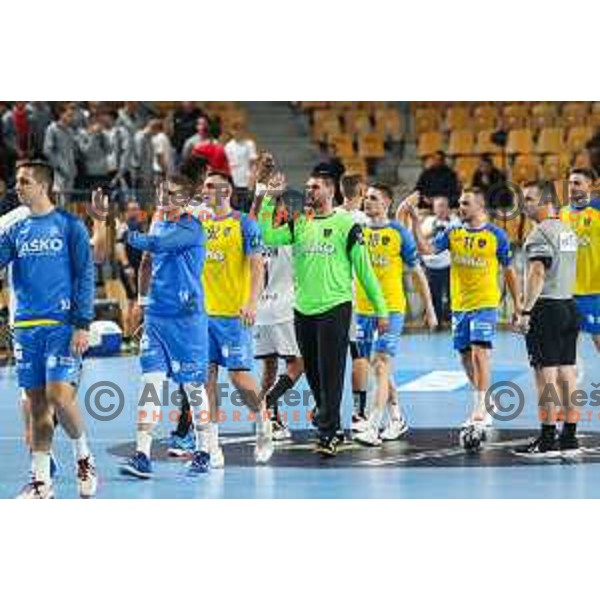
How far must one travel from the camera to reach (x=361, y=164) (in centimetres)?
2603

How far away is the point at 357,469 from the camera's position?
41.8ft

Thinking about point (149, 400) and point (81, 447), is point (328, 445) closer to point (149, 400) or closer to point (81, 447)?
point (149, 400)

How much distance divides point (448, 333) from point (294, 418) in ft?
26.1

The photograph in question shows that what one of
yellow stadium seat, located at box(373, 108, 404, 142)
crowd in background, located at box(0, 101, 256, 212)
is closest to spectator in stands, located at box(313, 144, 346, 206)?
yellow stadium seat, located at box(373, 108, 404, 142)

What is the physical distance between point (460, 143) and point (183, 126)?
3.82 meters

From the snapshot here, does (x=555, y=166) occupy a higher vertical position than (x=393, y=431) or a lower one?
higher

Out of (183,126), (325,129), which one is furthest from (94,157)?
(325,129)

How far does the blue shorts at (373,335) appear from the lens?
13.8 metres

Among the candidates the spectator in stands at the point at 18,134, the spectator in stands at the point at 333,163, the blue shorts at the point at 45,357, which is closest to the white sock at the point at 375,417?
the blue shorts at the point at 45,357

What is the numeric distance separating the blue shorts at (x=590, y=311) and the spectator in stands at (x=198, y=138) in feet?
30.1

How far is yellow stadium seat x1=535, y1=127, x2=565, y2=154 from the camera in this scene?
81.8ft

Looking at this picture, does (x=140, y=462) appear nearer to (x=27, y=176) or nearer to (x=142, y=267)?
(x=142, y=267)

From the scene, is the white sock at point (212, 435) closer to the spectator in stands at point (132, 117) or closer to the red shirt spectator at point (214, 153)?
the red shirt spectator at point (214, 153)
